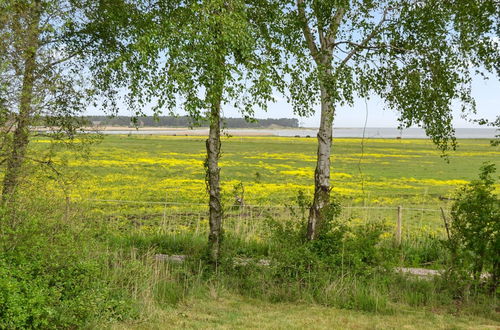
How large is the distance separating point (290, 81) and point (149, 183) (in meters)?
24.9

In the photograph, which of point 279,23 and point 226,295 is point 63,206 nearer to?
point 226,295

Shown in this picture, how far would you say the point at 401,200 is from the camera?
28.8 metres

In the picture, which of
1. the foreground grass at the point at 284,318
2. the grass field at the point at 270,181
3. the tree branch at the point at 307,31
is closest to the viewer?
the foreground grass at the point at 284,318

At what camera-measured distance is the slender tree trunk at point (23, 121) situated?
31.9 ft

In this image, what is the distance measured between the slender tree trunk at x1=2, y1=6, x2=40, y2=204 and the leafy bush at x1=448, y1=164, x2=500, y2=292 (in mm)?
9175

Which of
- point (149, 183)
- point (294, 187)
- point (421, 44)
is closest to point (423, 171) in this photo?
point (294, 187)

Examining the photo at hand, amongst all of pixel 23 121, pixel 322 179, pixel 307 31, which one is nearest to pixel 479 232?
pixel 322 179

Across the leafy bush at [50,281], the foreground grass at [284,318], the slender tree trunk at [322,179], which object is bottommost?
the foreground grass at [284,318]

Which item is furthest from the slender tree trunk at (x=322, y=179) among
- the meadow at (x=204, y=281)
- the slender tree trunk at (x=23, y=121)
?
the slender tree trunk at (x=23, y=121)

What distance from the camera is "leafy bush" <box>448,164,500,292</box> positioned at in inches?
369

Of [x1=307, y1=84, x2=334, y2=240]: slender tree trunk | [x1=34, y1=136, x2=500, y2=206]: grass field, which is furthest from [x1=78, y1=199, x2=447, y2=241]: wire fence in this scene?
[x1=307, y1=84, x2=334, y2=240]: slender tree trunk

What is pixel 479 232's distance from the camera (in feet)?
31.0

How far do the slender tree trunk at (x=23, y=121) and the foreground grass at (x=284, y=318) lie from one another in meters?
4.41

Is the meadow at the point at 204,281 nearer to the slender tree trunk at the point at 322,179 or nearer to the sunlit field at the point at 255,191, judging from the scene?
the slender tree trunk at the point at 322,179
